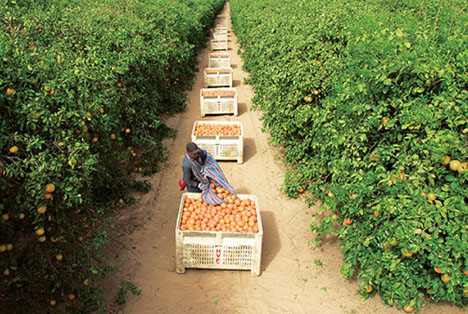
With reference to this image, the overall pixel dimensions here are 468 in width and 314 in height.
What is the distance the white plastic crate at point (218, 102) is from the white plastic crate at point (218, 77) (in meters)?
1.81

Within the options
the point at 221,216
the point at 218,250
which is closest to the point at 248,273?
the point at 218,250

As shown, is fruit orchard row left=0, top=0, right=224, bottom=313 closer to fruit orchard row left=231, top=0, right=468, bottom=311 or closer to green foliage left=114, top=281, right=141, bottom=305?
green foliage left=114, top=281, right=141, bottom=305

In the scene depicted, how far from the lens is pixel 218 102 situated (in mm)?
10102

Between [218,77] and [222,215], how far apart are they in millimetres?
8099

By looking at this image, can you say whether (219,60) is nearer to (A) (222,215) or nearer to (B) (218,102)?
(B) (218,102)

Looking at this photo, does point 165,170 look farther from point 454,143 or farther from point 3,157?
point 454,143

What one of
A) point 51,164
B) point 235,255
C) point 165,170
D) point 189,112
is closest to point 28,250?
point 51,164

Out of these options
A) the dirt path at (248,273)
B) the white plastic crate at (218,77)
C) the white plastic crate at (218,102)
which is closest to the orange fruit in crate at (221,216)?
the dirt path at (248,273)

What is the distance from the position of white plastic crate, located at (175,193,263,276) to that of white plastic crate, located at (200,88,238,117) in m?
5.97

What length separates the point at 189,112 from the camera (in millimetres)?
10875

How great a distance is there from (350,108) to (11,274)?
485 cm

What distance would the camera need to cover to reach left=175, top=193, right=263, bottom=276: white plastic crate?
465 cm

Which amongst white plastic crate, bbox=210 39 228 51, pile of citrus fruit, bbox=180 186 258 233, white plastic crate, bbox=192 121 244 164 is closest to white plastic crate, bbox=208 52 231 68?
white plastic crate, bbox=210 39 228 51

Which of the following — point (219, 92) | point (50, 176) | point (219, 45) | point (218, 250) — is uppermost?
point (50, 176)
